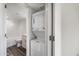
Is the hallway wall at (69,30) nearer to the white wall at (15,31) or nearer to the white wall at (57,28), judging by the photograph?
the white wall at (57,28)

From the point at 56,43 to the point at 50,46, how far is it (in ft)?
0.35

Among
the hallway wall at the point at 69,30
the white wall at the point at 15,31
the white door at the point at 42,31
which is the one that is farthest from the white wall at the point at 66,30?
the white wall at the point at 15,31

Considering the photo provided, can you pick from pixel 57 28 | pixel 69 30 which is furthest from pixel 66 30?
pixel 57 28

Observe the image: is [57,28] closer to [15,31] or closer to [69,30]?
[69,30]

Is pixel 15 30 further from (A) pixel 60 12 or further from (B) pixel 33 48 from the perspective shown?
(A) pixel 60 12

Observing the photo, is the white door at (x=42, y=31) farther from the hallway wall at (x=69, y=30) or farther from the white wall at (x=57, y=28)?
the hallway wall at (x=69, y=30)

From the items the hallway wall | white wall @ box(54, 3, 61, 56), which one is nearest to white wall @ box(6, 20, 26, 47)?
white wall @ box(54, 3, 61, 56)

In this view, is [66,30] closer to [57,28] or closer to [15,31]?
[57,28]

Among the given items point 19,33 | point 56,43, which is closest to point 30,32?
point 19,33

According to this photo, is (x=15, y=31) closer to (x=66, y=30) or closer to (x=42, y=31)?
(x=42, y=31)

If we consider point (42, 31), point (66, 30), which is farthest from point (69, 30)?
point (42, 31)

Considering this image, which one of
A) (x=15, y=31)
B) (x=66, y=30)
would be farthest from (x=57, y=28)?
(x=15, y=31)

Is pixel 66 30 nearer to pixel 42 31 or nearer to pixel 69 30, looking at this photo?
pixel 69 30

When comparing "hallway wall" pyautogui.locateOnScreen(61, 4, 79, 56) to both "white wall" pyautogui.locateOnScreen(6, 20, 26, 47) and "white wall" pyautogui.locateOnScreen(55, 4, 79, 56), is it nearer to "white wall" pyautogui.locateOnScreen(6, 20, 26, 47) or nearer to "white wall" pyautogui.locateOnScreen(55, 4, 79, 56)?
"white wall" pyautogui.locateOnScreen(55, 4, 79, 56)
